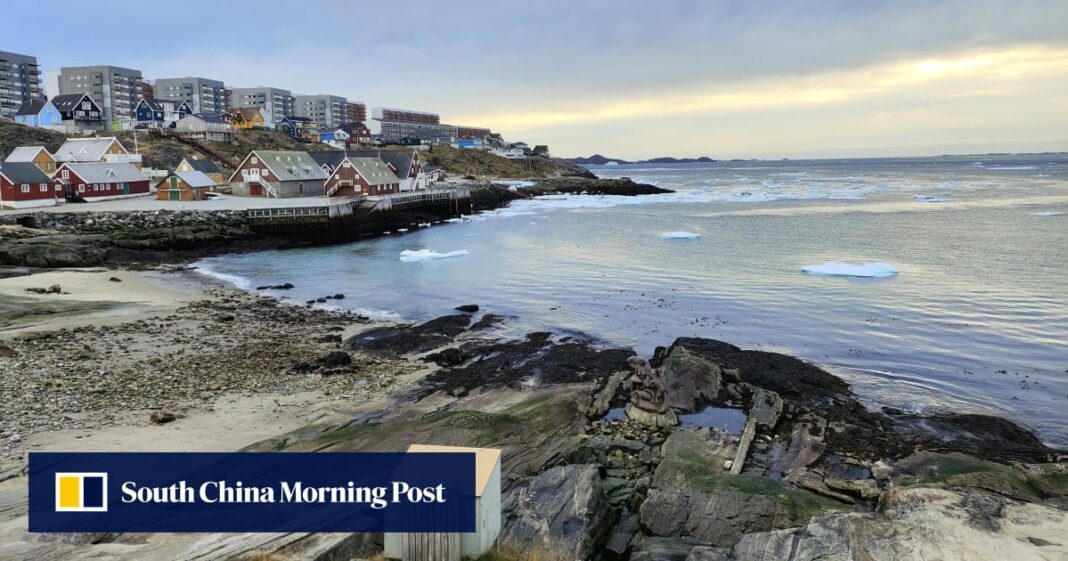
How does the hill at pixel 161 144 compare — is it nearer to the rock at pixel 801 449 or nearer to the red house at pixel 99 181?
the red house at pixel 99 181

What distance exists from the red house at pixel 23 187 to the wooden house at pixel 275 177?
17831 mm

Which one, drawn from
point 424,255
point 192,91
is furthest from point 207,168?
point 192,91

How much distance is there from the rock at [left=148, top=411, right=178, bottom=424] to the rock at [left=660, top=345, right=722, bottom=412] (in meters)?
10.5

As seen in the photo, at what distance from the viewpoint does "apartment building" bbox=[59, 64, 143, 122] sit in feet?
482

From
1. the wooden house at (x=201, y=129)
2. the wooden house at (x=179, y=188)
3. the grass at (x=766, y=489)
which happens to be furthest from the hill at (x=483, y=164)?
the grass at (x=766, y=489)

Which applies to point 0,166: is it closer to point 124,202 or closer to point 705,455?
point 124,202

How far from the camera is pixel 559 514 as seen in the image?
26.4 ft

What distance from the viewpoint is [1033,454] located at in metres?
12.6

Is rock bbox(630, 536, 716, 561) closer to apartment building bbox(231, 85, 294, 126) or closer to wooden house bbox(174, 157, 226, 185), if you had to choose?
wooden house bbox(174, 157, 226, 185)

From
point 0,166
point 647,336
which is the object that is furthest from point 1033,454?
point 0,166

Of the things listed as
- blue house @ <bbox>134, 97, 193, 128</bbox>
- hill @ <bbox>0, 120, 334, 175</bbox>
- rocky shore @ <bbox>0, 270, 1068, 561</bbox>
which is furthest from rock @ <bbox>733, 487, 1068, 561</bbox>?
blue house @ <bbox>134, 97, 193, 128</bbox>

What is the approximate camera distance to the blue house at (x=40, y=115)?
9500cm

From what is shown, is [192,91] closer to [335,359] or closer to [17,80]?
[17,80]

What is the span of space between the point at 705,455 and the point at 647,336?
1124cm
